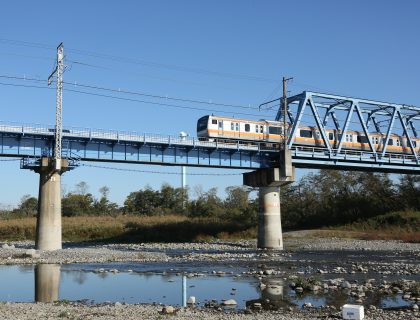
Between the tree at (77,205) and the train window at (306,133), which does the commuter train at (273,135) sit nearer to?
the train window at (306,133)

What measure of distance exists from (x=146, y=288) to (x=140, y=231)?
5485 cm

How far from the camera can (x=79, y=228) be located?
81.2 metres

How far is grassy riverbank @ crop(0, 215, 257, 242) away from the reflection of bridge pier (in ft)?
131

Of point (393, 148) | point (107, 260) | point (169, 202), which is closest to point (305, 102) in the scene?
point (393, 148)

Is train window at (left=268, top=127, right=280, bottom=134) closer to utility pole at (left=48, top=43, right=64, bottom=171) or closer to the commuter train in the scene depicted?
the commuter train

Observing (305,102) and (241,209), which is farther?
(241,209)

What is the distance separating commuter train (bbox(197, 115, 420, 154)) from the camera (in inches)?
2271

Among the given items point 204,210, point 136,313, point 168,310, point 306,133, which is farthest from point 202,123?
point 204,210

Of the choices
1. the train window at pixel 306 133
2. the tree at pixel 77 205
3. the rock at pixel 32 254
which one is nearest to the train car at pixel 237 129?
the train window at pixel 306 133

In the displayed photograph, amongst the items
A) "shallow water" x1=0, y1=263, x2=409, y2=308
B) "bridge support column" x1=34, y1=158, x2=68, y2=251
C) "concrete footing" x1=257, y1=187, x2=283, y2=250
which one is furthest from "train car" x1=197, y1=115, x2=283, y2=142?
"shallow water" x1=0, y1=263, x2=409, y2=308

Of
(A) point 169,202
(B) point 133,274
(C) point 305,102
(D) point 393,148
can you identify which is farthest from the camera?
(A) point 169,202

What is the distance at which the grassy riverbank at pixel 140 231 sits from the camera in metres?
75.5

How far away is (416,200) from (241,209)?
3413 cm

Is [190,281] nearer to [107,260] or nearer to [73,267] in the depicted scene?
[73,267]
